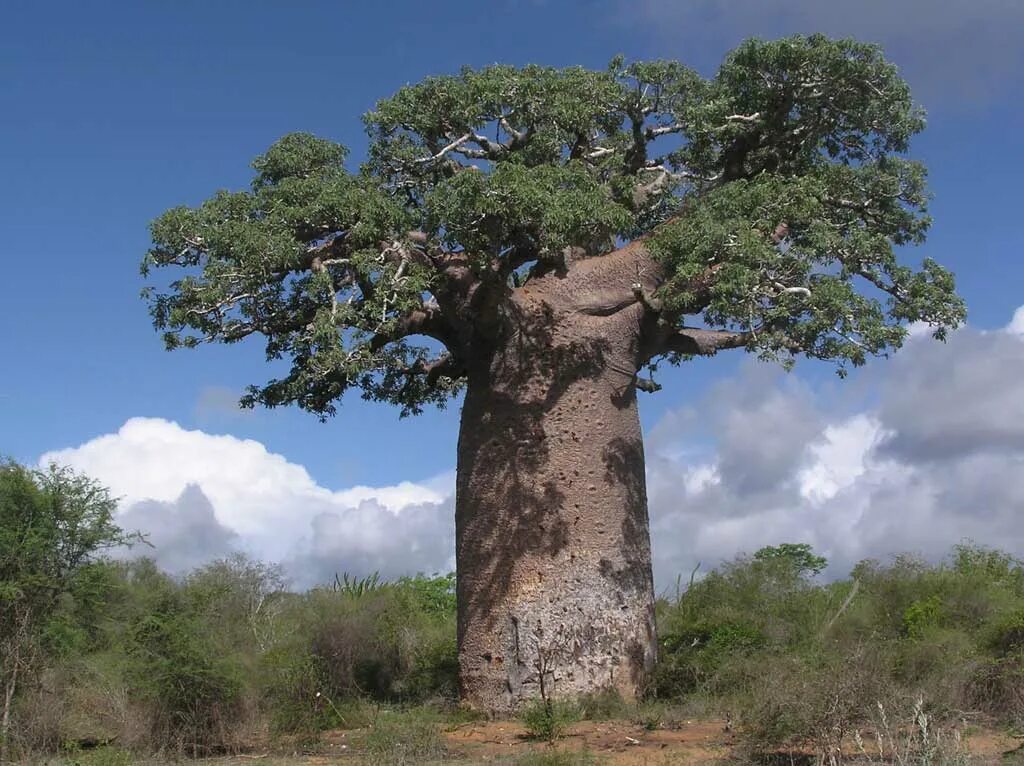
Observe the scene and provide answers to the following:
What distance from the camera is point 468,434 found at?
1001 centimetres

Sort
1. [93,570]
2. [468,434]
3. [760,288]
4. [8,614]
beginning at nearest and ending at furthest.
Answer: [8,614]
[93,570]
[760,288]
[468,434]

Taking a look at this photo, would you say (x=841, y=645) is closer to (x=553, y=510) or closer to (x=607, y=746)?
(x=553, y=510)

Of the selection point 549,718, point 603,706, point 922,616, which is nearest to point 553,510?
point 603,706

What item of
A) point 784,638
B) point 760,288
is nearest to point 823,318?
point 760,288

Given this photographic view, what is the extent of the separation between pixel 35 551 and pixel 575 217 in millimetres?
4626

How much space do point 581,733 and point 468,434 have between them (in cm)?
292

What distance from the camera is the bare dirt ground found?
6859mm

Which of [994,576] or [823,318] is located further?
[994,576]

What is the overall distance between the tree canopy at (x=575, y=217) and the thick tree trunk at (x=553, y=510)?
536mm

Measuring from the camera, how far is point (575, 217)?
877 cm

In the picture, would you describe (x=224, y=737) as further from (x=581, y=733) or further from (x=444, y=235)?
(x=444, y=235)

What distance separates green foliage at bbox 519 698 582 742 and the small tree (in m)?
3.29

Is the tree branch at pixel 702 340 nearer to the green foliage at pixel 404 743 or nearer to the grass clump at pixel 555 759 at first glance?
the green foliage at pixel 404 743

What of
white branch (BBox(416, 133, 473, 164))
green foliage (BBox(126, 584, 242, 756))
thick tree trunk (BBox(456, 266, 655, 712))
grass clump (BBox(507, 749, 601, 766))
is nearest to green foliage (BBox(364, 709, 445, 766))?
grass clump (BBox(507, 749, 601, 766))
